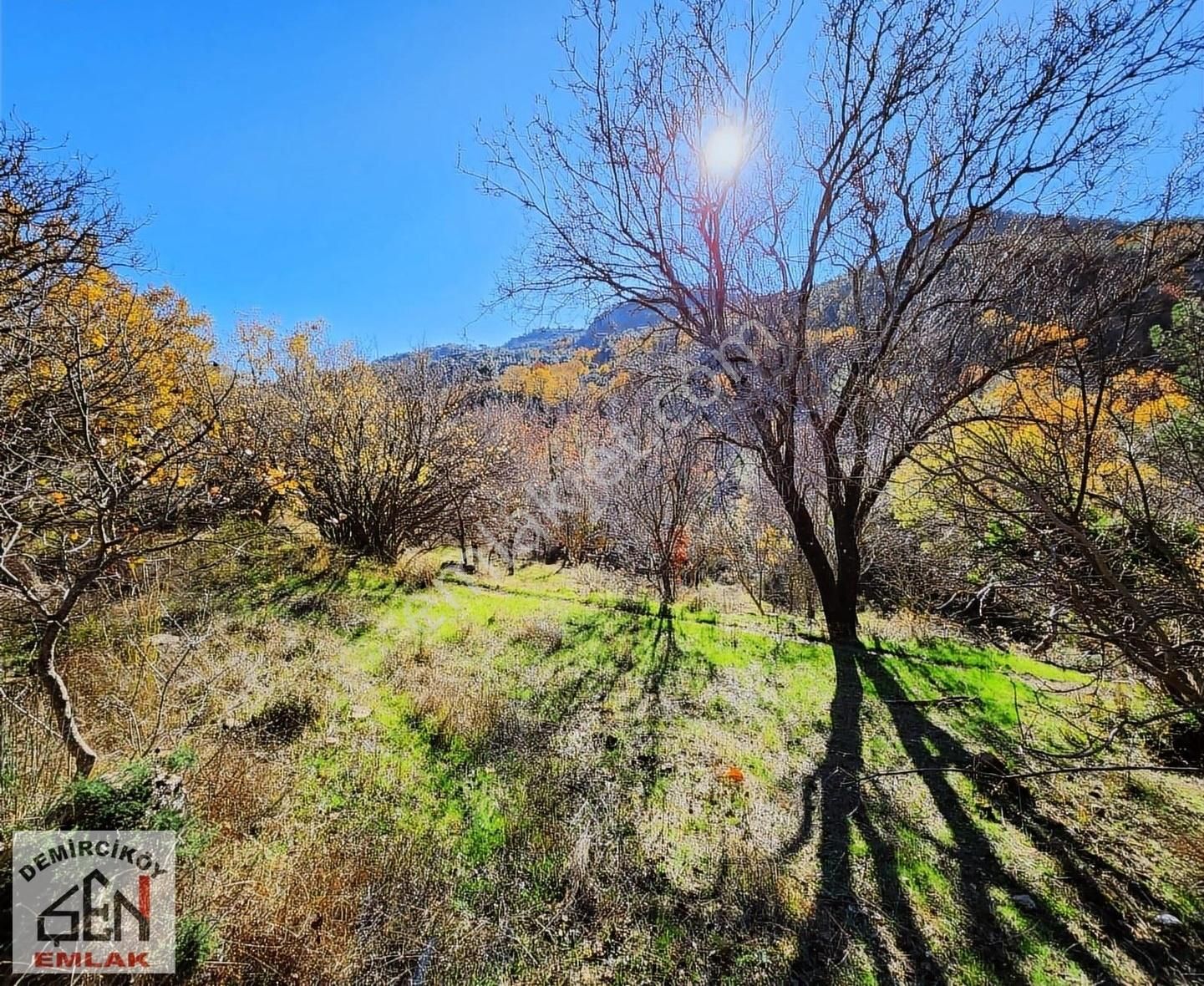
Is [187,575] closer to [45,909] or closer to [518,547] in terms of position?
[45,909]

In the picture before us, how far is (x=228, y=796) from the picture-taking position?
7.42 ft

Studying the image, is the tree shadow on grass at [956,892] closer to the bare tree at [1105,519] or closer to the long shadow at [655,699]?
the long shadow at [655,699]

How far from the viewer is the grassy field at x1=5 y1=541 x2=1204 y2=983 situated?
185 cm

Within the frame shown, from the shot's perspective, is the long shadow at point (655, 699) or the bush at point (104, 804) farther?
the long shadow at point (655, 699)

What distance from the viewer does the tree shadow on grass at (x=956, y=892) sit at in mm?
1896

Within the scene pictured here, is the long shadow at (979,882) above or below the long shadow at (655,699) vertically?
below

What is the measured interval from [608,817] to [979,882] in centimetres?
179

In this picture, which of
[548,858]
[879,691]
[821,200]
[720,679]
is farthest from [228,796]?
[821,200]

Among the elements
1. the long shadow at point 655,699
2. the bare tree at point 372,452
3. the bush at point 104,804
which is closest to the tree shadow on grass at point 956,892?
the long shadow at point 655,699

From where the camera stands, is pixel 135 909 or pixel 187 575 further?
pixel 187 575

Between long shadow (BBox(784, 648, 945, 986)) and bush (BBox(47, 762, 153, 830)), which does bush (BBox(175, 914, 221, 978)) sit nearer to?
bush (BBox(47, 762, 153, 830))

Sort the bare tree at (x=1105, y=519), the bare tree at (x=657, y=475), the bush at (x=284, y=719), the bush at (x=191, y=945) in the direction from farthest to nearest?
the bare tree at (x=657, y=475) < the bush at (x=284, y=719) < the bare tree at (x=1105, y=519) < the bush at (x=191, y=945)

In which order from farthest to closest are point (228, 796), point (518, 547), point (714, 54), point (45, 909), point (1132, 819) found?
point (518, 547)
point (714, 54)
point (1132, 819)
point (228, 796)
point (45, 909)

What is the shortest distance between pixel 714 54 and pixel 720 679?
622 centimetres
